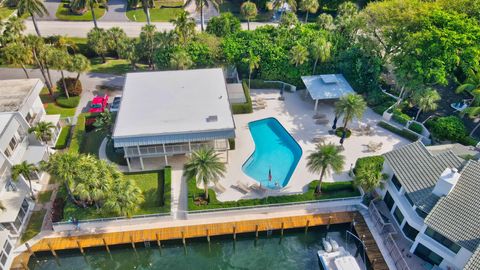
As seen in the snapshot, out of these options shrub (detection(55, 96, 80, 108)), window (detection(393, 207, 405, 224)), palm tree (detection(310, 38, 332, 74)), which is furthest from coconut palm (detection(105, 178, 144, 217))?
palm tree (detection(310, 38, 332, 74))

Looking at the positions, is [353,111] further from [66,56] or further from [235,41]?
[66,56]

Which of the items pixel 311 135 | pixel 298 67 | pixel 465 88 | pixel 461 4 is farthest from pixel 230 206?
pixel 461 4

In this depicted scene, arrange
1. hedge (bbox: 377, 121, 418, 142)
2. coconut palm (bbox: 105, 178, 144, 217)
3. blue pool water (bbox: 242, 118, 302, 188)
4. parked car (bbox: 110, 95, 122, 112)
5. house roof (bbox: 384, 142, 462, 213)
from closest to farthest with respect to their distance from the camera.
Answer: house roof (bbox: 384, 142, 462, 213) → coconut palm (bbox: 105, 178, 144, 217) → blue pool water (bbox: 242, 118, 302, 188) → hedge (bbox: 377, 121, 418, 142) → parked car (bbox: 110, 95, 122, 112)

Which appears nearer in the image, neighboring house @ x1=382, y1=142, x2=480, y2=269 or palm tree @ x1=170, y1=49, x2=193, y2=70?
neighboring house @ x1=382, y1=142, x2=480, y2=269

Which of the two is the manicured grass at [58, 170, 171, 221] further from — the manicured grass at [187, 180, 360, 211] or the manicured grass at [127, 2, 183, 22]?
the manicured grass at [127, 2, 183, 22]

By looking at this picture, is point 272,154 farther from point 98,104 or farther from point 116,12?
point 116,12

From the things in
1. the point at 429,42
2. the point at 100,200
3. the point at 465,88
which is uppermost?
the point at 429,42

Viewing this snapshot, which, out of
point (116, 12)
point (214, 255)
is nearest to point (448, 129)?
point (214, 255)
